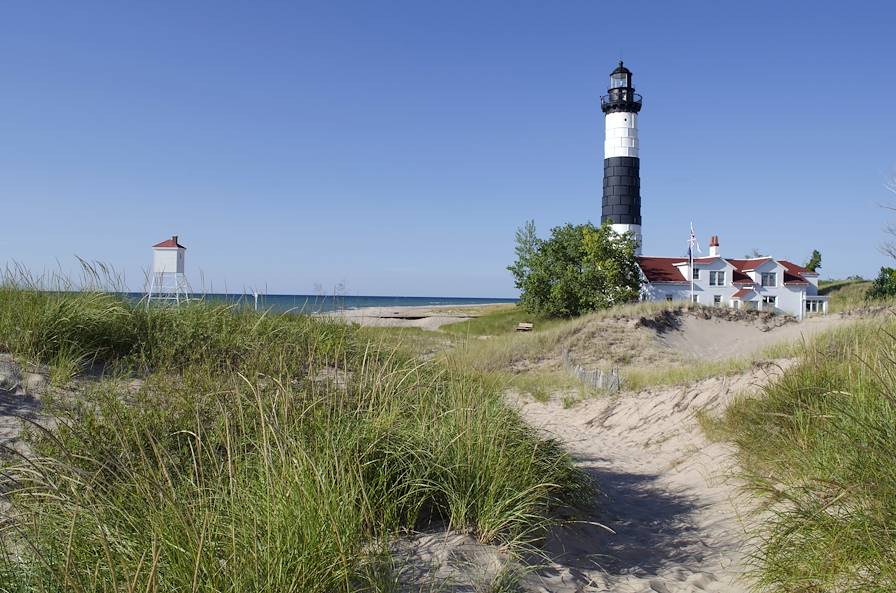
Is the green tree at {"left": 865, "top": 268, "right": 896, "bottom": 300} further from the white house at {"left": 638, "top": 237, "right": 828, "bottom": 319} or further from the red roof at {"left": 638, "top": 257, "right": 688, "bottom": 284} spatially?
the red roof at {"left": 638, "top": 257, "right": 688, "bottom": 284}

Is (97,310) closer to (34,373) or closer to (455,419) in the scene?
(34,373)

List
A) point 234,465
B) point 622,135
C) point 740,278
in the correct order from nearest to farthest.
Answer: point 234,465 < point 622,135 < point 740,278

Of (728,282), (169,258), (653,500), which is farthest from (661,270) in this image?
(653,500)

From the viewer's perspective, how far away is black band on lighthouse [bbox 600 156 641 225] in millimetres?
38397

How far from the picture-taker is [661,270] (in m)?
41.1

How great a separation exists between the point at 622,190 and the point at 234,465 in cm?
3801

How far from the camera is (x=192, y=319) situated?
780cm

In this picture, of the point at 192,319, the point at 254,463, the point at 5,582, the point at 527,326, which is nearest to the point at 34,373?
the point at 192,319

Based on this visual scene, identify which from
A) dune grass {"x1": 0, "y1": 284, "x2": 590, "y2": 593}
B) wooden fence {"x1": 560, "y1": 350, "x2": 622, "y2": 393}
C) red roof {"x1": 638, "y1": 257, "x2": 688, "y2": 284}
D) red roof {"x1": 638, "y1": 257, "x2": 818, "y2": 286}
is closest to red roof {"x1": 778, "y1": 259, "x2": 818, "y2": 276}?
red roof {"x1": 638, "y1": 257, "x2": 818, "y2": 286}

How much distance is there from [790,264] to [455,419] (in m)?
48.8

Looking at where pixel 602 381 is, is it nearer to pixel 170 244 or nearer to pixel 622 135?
pixel 170 244

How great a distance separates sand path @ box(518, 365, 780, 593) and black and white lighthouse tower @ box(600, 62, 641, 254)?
96.1ft

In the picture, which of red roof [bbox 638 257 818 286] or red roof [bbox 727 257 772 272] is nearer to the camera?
red roof [bbox 638 257 818 286]

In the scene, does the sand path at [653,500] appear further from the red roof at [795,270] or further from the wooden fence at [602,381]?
the red roof at [795,270]
